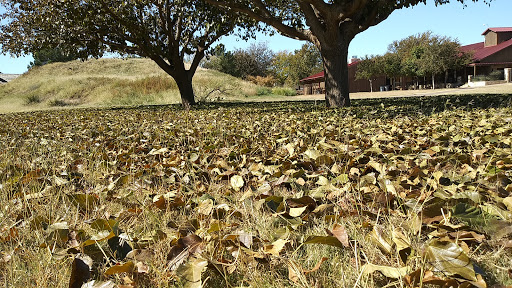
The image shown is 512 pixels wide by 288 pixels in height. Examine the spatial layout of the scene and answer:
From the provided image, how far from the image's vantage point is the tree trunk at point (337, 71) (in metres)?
9.56

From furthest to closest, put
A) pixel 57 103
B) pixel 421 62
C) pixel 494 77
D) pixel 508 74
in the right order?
pixel 421 62, pixel 494 77, pixel 508 74, pixel 57 103

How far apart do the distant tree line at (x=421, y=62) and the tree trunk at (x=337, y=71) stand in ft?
108

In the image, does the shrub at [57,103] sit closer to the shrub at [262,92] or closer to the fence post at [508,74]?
the shrub at [262,92]

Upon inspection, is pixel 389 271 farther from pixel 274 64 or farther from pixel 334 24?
pixel 274 64

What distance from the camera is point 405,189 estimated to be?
190 cm

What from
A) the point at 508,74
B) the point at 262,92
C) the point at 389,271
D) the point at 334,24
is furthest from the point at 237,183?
the point at 508,74

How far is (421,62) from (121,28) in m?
34.7

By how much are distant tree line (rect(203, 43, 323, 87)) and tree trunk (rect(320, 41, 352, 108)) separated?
137 ft

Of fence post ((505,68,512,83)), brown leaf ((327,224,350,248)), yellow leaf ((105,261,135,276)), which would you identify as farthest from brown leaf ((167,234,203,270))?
fence post ((505,68,512,83))

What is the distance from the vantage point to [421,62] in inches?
1550

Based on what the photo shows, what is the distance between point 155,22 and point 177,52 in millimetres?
1547

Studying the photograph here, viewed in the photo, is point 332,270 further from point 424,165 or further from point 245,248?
point 424,165

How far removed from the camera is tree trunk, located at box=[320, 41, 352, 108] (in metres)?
9.56

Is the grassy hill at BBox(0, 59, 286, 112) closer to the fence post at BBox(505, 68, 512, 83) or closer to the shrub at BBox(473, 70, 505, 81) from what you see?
the shrub at BBox(473, 70, 505, 81)
